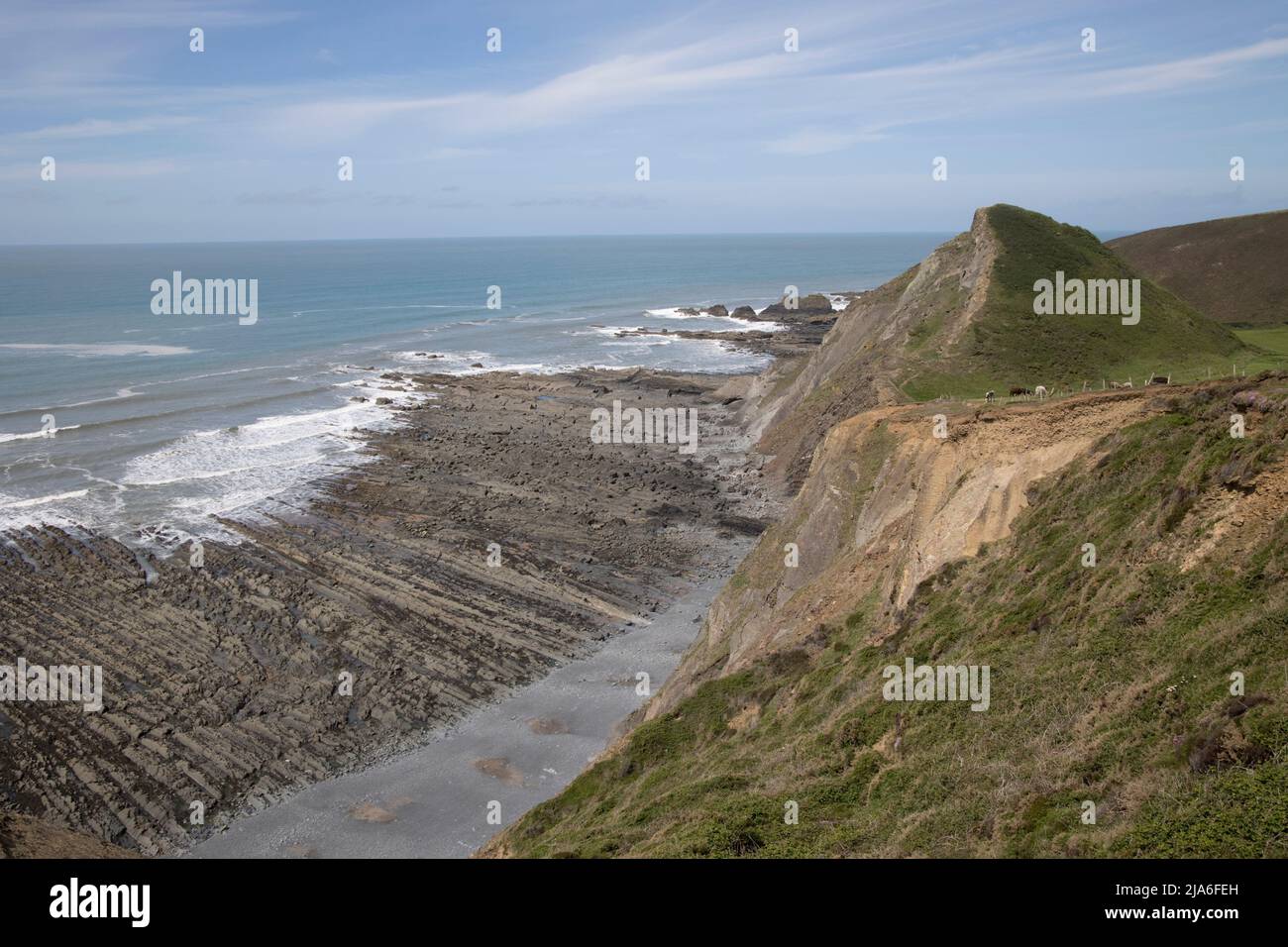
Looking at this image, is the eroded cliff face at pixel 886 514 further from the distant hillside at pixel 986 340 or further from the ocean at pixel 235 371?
the ocean at pixel 235 371

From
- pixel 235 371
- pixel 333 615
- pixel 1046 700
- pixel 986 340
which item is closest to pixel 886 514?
pixel 1046 700

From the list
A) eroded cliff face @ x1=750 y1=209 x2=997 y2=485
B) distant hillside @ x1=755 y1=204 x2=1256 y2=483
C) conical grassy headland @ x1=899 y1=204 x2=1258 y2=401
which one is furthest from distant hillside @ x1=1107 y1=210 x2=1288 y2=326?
eroded cliff face @ x1=750 y1=209 x2=997 y2=485

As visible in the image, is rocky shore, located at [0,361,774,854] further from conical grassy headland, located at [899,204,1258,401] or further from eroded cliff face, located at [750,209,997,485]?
conical grassy headland, located at [899,204,1258,401]

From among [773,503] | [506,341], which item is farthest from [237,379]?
[773,503]

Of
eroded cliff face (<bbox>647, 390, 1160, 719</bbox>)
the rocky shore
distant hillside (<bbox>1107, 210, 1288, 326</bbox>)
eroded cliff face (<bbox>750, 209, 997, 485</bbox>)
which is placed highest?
distant hillside (<bbox>1107, 210, 1288, 326</bbox>)

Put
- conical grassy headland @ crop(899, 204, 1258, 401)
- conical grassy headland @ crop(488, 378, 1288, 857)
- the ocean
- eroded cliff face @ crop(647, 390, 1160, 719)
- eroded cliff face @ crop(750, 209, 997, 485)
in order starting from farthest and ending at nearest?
eroded cliff face @ crop(750, 209, 997, 485)
the ocean
conical grassy headland @ crop(899, 204, 1258, 401)
eroded cliff face @ crop(647, 390, 1160, 719)
conical grassy headland @ crop(488, 378, 1288, 857)
